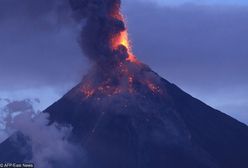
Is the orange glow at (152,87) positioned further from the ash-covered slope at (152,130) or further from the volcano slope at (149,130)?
the ash-covered slope at (152,130)

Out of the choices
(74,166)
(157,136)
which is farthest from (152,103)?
(74,166)

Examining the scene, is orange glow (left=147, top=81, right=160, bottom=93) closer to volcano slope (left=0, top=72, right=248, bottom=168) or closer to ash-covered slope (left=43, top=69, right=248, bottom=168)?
volcano slope (left=0, top=72, right=248, bottom=168)

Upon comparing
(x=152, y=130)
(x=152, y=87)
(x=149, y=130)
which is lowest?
(x=149, y=130)

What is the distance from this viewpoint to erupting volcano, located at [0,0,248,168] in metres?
171

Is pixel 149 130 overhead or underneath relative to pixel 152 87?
underneath

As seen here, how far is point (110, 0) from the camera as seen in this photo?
554ft

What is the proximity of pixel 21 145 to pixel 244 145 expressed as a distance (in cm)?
3719

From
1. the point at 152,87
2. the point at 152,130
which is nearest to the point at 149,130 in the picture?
the point at 152,130

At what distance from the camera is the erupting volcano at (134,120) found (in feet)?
562

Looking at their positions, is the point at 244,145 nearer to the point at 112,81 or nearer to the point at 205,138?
the point at 205,138

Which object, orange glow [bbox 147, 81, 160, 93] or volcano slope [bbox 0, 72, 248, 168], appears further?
orange glow [bbox 147, 81, 160, 93]

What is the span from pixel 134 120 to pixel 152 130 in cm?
343

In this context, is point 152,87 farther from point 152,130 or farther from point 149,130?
point 149,130

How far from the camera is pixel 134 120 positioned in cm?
18100
